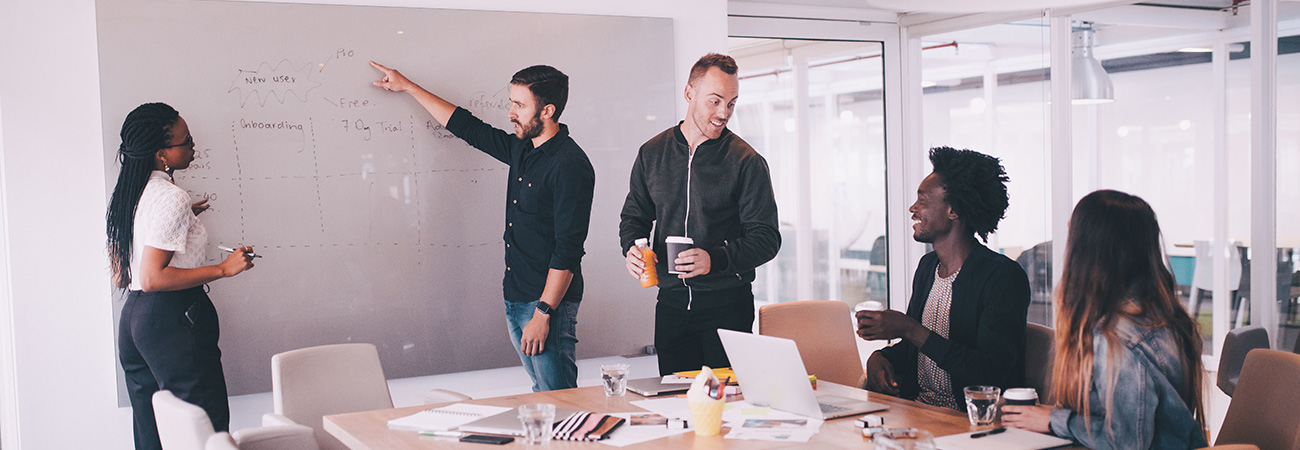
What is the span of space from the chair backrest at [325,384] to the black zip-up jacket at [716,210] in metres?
1.00

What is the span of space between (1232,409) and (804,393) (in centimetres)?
109

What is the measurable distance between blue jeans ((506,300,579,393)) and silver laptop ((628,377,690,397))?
776 mm

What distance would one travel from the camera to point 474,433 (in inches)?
90.0

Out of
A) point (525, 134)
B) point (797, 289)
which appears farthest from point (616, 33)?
point (797, 289)

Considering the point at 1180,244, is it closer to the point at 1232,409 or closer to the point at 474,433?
the point at 1232,409

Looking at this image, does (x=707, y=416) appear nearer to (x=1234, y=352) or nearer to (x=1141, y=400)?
(x=1141, y=400)

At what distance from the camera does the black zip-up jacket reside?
337 cm

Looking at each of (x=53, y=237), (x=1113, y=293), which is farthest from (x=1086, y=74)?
(x=53, y=237)

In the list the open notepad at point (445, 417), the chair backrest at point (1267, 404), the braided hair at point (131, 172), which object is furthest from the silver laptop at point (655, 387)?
the braided hair at point (131, 172)

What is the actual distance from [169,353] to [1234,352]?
3.88m

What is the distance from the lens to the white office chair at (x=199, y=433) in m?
2.07

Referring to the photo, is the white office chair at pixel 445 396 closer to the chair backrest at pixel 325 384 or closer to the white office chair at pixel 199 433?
the chair backrest at pixel 325 384

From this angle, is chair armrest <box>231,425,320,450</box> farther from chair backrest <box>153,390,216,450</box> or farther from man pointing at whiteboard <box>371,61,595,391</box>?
man pointing at whiteboard <box>371,61,595,391</box>

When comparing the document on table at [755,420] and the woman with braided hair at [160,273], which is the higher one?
the woman with braided hair at [160,273]
